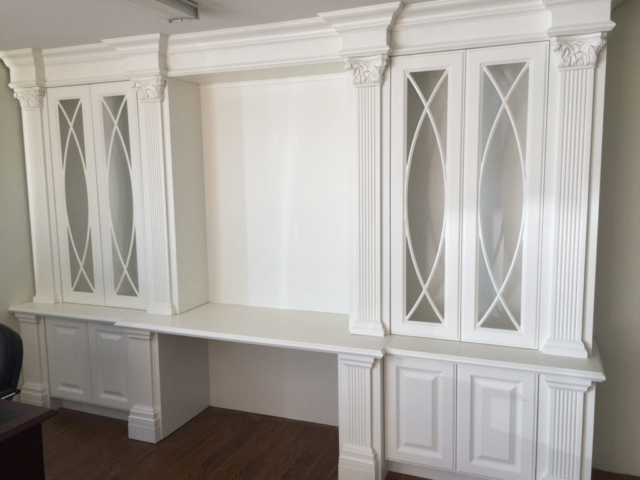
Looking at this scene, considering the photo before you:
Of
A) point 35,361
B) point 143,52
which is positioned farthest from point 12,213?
point 143,52

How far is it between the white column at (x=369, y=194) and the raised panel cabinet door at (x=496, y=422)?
0.56 metres

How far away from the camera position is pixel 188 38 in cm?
314

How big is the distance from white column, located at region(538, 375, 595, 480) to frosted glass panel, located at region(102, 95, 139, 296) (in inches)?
105

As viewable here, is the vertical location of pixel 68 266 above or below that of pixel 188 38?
below

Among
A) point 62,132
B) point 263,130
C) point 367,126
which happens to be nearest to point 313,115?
point 263,130

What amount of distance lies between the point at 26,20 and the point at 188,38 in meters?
0.86

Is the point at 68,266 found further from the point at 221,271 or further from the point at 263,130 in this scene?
the point at 263,130

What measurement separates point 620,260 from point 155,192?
2.75m

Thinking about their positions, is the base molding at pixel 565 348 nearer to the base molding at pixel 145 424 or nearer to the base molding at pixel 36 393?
the base molding at pixel 145 424

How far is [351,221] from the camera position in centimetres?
294

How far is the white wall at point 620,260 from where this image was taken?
270 centimetres

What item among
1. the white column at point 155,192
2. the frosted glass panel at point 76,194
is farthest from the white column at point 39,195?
the white column at point 155,192

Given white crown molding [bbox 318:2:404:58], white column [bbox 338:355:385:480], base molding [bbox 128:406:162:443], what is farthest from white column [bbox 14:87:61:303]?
white column [bbox 338:355:385:480]

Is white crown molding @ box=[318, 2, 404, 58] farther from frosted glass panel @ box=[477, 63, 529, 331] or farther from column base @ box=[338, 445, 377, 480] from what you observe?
column base @ box=[338, 445, 377, 480]
